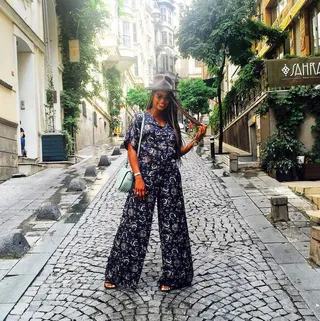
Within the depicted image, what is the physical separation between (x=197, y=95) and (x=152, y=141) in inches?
1190

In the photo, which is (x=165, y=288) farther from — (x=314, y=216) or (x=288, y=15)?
(x=288, y=15)

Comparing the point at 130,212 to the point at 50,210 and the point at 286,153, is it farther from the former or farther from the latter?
the point at 286,153

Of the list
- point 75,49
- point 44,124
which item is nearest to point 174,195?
point 44,124

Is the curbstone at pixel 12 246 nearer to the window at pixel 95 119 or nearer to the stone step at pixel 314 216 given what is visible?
the stone step at pixel 314 216

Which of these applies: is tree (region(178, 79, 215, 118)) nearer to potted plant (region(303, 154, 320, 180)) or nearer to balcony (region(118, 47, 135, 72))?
balcony (region(118, 47, 135, 72))

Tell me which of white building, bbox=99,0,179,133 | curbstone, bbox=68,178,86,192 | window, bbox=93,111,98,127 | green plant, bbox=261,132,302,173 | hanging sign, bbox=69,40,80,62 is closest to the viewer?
curbstone, bbox=68,178,86,192

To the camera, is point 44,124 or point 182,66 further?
point 182,66

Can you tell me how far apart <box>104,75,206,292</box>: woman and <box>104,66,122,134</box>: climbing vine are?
29.1 meters

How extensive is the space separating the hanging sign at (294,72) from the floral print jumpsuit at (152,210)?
18.6 feet

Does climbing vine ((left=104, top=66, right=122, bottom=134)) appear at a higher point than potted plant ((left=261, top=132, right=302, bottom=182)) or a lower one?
higher

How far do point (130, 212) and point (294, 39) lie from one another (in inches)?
669

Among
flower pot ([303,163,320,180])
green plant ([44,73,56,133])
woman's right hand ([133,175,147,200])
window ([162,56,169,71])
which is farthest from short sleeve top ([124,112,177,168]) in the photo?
window ([162,56,169,71])

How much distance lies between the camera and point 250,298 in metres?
3.96

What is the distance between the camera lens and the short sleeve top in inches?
159
